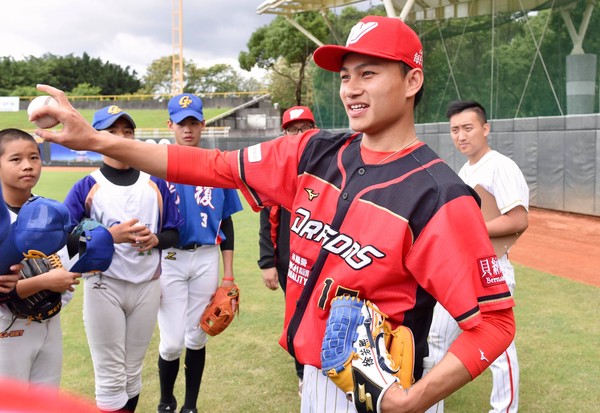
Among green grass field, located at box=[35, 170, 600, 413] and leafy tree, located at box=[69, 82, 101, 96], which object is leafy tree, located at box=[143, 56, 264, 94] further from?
green grass field, located at box=[35, 170, 600, 413]

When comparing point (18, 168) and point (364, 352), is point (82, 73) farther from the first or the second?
point (364, 352)

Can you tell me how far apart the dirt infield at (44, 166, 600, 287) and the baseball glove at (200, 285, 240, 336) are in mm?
5749

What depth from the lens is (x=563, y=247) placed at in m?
10.6

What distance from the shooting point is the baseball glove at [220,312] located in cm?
416

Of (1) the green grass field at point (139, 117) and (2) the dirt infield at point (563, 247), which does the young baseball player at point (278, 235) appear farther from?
(1) the green grass field at point (139, 117)

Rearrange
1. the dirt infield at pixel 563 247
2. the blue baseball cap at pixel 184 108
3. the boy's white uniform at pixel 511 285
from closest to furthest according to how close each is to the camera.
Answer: the boy's white uniform at pixel 511 285 → the blue baseball cap at pixel 184 108 → the dirt infield at pixel 563 247

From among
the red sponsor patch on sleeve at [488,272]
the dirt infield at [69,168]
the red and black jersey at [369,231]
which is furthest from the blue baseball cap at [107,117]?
the dirt infield at [69,168]

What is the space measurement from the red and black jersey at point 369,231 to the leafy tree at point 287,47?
4249cm

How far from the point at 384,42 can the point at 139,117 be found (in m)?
59.4

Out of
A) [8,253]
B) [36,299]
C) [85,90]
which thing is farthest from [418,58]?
[85,90]

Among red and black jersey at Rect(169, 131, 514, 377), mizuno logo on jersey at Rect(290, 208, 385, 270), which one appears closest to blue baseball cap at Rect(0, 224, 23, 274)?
red and black jersey at Rect(169, 131, 514, 377)

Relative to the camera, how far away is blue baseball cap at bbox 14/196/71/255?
2.81 meters

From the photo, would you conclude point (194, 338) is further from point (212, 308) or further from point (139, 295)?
point (139, 295)

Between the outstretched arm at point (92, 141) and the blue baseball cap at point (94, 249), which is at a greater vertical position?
the outstretched arm at point (92, 141)
